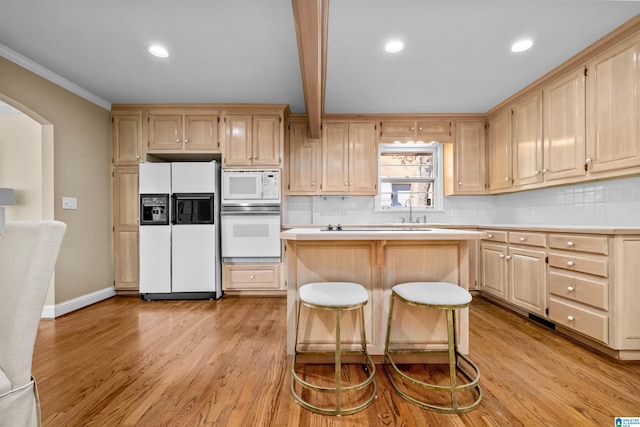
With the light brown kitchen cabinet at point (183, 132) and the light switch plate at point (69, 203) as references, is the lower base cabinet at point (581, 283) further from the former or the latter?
the light switch plate at point (69, 203)

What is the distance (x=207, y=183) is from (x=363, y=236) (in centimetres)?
250

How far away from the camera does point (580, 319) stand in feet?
6.88

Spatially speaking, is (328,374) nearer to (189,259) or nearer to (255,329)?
(255,329)

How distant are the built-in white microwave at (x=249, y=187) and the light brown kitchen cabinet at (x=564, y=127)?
308 cm

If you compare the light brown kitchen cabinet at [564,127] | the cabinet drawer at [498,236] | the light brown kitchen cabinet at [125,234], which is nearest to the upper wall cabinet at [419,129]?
the light brown kitchen cabinet at [564,127]

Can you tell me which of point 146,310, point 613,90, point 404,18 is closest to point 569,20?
point 613,90

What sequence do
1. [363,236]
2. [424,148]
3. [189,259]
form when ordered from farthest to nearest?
[424,148] → [189,259] → [363,236]

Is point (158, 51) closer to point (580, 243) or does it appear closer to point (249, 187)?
point (249, 187)

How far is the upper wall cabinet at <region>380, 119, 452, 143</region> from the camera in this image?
3.91 m

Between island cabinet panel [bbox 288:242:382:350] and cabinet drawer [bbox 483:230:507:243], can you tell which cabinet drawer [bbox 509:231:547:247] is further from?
island cabinet panel [bbox 288:242:382:350]

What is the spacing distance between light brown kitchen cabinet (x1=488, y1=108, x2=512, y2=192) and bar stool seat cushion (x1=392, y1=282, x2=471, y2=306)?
2.70 m

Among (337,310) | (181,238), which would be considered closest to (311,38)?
(337,310)

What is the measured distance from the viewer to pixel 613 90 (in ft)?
7.29

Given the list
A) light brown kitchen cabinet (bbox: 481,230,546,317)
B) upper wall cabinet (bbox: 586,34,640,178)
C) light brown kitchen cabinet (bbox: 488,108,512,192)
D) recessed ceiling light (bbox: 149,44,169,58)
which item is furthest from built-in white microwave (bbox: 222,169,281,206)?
upper wall cabinet (bbox: 586,34,640,178)
